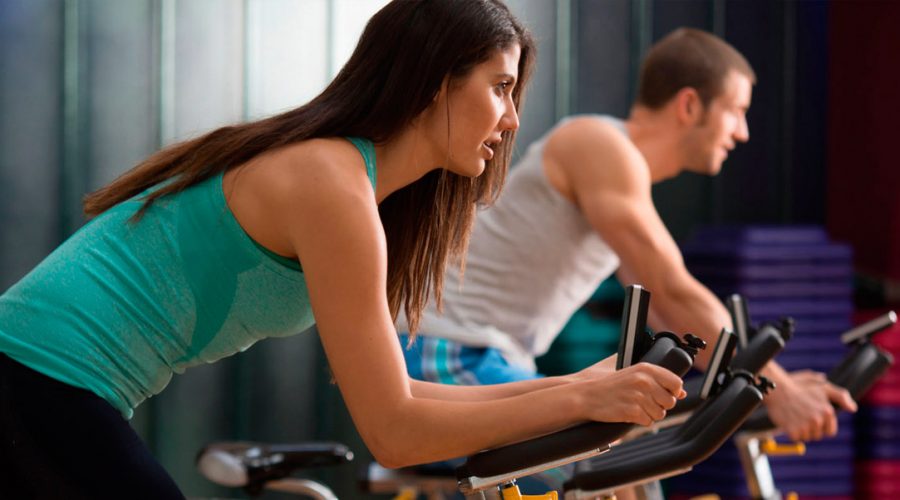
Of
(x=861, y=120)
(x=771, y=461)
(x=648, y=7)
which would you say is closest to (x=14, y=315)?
(x=771, y=461)

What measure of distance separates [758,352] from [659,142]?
0.93m

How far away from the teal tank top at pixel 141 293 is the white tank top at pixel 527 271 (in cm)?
108

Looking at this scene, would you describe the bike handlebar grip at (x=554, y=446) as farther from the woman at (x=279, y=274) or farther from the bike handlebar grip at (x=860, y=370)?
the bike handlebar grip at (x=860, y=370)

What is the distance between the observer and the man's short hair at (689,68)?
2793 mm

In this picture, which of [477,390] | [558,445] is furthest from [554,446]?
[477,390]

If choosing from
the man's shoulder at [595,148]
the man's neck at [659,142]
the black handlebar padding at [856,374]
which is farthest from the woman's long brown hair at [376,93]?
the man's neck at [659,142]

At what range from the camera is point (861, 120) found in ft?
Answer: 14.5

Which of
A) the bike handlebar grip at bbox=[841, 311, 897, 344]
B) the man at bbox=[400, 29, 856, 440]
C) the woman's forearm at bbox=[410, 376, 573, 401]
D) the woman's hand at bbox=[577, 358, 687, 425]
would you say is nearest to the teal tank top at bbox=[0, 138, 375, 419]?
the woman's forearm at bbox=[410, 376, 573, 401]

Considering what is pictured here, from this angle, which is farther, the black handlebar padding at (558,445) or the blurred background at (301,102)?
the blurred background at (301,102)

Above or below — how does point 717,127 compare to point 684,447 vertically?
above

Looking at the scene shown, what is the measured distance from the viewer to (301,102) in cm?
411

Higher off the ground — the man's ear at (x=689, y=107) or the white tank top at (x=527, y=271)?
the man's ear at (x=689, y=107)

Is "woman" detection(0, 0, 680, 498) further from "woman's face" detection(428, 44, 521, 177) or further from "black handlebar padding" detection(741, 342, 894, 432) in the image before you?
"black handlebar padding" detection(741, 342, 894, 432)

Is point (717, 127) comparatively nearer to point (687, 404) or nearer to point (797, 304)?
point (687, 404)
